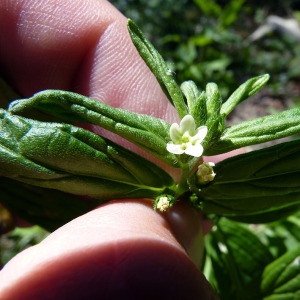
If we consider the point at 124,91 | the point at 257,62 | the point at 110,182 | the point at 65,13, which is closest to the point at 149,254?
the point at 110,182

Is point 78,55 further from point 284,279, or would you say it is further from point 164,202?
point 284,279

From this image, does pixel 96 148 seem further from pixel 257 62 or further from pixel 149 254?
pixel 257 62

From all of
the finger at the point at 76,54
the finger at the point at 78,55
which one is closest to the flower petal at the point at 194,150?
the finger at the point at 78,55

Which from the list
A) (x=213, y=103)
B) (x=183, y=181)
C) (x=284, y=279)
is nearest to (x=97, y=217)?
(x=183, y=181)

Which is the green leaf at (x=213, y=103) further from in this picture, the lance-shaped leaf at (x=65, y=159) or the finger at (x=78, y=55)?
the finger at (x=78, y=55)

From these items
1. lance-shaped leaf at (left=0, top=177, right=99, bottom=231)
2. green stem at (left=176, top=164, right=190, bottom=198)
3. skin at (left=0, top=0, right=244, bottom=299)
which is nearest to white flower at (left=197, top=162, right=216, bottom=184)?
green stem at (left=176, top=164, right=190, bottom=198)
